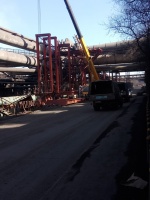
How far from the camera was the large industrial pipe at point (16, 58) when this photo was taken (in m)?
42.5

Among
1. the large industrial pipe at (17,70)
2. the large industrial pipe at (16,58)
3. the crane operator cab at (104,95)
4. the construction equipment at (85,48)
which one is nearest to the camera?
the crane operator cab at (104,95)

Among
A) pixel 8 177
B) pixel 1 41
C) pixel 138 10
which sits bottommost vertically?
pixel 8 177

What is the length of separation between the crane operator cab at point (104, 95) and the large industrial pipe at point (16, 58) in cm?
1746

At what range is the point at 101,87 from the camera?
28.7 m

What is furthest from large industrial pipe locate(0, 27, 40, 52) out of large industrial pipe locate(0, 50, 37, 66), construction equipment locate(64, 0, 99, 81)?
construction equipment locate(64, 0, 99, 81)

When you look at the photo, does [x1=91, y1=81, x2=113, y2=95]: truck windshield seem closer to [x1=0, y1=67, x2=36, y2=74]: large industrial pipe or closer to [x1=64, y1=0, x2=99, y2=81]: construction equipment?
[x1=64, y1=0, x2=99, y2=81]: construction equipment

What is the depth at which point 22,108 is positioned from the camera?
102 feet

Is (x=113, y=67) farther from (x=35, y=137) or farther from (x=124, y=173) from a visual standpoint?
(x=124, y=173)

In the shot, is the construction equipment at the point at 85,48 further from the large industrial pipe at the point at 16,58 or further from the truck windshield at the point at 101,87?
the truck windshield at the point at 101,87

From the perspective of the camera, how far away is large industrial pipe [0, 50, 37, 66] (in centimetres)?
4250

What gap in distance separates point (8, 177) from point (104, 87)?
71.3 ft

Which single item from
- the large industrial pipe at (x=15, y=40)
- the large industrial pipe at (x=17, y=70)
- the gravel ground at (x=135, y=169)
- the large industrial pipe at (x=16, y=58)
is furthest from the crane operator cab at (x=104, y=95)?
the large industrial pipe at (x=17, y=70)

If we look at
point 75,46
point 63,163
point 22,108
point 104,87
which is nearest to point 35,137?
point 63,163

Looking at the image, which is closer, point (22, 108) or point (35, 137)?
point (35, 137)
